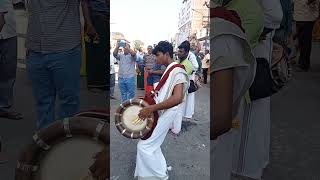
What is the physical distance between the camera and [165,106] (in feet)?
6.11

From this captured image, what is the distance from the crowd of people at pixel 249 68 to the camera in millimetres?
1986

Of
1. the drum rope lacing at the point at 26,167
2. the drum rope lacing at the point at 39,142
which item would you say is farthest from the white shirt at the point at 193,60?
the drum rope lacing at the point at 26,167

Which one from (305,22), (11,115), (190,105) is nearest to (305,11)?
(305,22)

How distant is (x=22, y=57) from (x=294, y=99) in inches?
65.1

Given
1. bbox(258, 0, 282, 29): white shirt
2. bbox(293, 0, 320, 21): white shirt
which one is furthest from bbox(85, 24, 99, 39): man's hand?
bbox(293, 0, 320, 21): white shirt

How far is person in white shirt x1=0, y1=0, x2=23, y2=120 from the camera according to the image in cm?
204

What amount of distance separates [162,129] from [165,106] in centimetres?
8

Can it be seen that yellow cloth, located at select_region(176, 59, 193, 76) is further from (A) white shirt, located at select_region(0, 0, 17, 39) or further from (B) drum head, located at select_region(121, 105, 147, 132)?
(A) white shirt, located at select_region(0, 0, 17, 39)

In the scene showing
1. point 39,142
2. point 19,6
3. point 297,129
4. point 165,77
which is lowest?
point 297,129

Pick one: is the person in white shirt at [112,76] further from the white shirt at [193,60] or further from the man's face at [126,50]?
the white shirt at [193,60]

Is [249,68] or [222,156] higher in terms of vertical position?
[249,68]

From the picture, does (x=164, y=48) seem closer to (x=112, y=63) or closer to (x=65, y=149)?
(x=112, y=63)

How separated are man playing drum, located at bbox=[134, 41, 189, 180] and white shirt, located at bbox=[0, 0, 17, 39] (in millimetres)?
611

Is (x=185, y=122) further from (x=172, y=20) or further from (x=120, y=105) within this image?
(x=172, y=20)
